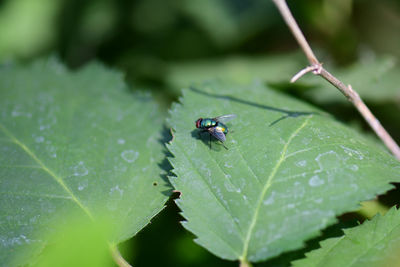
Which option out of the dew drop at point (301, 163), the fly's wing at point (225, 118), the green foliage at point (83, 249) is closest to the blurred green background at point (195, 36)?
the fly's wing at point (225, 118)

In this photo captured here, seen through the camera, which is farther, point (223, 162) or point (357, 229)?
point (223, 162)

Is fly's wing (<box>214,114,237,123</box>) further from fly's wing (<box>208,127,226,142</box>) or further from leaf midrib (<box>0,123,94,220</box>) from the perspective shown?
leaf midrib (<box>0,123,94,220</box>)

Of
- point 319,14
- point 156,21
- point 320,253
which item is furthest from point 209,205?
point 156,21

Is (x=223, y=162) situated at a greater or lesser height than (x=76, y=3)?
lesser

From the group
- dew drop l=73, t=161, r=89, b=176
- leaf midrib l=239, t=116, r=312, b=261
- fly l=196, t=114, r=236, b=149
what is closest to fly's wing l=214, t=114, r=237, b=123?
fly l=196, t=114, r=236, b=149

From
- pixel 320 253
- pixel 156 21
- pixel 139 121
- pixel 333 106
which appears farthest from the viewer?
pixel 156 21

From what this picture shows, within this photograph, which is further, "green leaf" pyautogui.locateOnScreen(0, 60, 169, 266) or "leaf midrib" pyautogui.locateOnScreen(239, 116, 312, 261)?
"green leaf" pyautogui.locateOnScreen(0, 60, 169, 266)

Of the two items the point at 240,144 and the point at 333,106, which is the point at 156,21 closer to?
the point at 333,106
